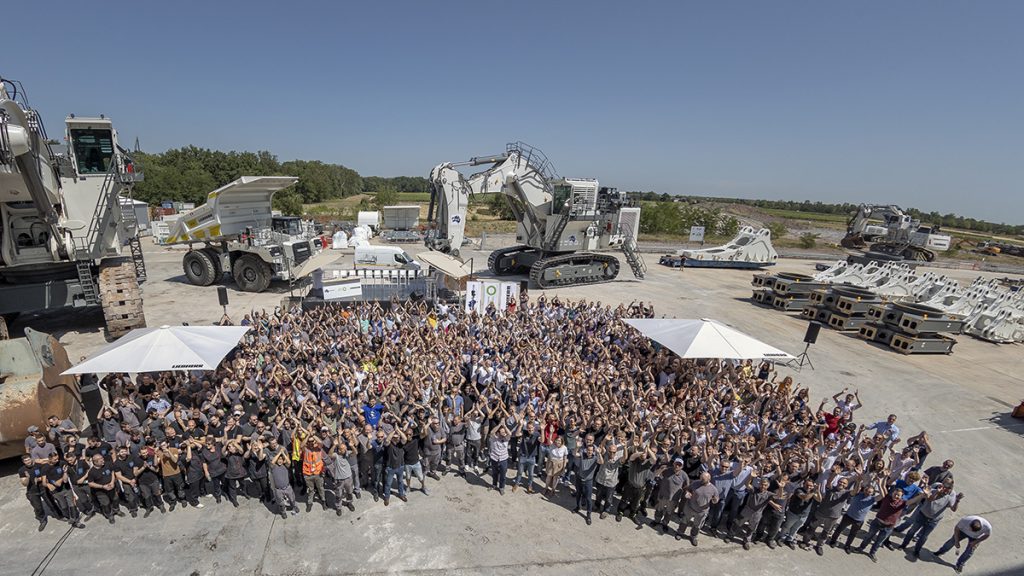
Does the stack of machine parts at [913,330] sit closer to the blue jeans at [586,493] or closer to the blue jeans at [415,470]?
the blue jeans at [586,493]

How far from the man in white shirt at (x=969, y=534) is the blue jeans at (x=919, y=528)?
0.23 metres

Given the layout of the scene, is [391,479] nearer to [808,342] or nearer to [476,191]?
[808,342]

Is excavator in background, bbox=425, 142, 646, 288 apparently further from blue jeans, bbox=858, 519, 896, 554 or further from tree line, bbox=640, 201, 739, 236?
tree line, bbox=640, 201, 739, 236

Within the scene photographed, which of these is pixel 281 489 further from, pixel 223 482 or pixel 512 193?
pixel 512 193

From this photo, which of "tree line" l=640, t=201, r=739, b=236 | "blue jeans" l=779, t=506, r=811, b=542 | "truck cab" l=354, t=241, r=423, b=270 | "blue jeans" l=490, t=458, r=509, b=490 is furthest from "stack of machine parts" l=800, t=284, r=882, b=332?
"tree line" l=640, t=201, r=739, b=236

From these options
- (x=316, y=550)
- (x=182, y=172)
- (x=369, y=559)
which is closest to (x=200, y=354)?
(x=316, y=550)

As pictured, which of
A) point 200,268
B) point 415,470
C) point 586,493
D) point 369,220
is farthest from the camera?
point 369,220

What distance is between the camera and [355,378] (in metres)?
8.45

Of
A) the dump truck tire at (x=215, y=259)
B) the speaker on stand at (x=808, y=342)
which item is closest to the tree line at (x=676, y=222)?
the speaker on stand at (x=808, y=342)

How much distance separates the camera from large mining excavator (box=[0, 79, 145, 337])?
1113cm

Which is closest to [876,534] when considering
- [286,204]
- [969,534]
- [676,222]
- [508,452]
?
[969,534]

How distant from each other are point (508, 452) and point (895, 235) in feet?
130

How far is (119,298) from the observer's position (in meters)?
12.0

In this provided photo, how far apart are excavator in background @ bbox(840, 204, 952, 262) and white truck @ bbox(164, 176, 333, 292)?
39892 millimetres
